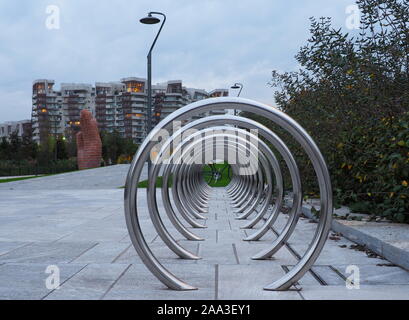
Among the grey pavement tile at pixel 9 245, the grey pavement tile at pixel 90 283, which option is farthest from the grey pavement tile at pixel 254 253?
the grey pavement tile at pixel 9 245

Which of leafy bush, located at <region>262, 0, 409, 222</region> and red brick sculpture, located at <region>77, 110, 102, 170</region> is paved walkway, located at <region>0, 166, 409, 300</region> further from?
red brick sculpture, located at <region>77, 110, 102, 170</region>

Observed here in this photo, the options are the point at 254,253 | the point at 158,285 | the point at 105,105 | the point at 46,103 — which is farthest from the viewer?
the point at 105,105

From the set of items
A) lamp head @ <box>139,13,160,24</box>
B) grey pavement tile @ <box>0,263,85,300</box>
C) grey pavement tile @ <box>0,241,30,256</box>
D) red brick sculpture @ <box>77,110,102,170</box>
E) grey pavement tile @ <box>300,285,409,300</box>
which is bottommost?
grey pavement tile @ <box>300,285,409,300</box>

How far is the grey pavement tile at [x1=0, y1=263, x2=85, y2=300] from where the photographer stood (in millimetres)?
3188

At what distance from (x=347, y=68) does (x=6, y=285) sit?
4567 millimetres

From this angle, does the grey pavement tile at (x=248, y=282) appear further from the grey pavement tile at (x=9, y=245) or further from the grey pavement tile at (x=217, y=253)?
the grey pavement tile at (x=9, y=245)

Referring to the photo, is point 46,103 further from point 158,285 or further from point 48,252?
point 158,285

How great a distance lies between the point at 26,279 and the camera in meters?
3.62

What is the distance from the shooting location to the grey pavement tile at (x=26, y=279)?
319cm

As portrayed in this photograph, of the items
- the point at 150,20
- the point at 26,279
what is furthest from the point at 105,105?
the point at 26,279

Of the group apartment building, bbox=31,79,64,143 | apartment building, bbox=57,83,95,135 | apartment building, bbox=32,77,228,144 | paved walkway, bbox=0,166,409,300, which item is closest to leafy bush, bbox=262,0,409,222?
paved walkway, bbox=0,166,409,300
